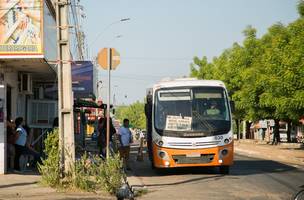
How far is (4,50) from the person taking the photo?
15.8 meters

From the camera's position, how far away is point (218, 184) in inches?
602

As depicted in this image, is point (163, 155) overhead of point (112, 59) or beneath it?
beneath

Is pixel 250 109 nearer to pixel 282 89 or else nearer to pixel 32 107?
pixel 282 89

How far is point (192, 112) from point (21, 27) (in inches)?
223

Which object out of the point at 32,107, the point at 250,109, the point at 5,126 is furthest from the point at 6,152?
the point at 250,109

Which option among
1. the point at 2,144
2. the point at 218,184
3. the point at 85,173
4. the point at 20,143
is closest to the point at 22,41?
the point at 2,144

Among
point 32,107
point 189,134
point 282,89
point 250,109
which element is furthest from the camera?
point 250,109

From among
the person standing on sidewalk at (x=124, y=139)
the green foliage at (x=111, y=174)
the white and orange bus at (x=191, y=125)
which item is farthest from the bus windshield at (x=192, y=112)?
the green foliage at (x=111, y=174)

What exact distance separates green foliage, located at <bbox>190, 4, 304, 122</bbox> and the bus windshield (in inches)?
497

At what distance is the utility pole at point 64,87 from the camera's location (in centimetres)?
1347

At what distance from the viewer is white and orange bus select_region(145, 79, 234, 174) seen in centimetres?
1778

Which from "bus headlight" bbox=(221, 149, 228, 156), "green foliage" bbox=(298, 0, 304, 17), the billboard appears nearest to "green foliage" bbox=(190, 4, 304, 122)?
"green foliage" bbox=(298, 0, 304, 17)

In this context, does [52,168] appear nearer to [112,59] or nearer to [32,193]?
[32,193]

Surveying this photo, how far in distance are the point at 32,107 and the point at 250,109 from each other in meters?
30.3
